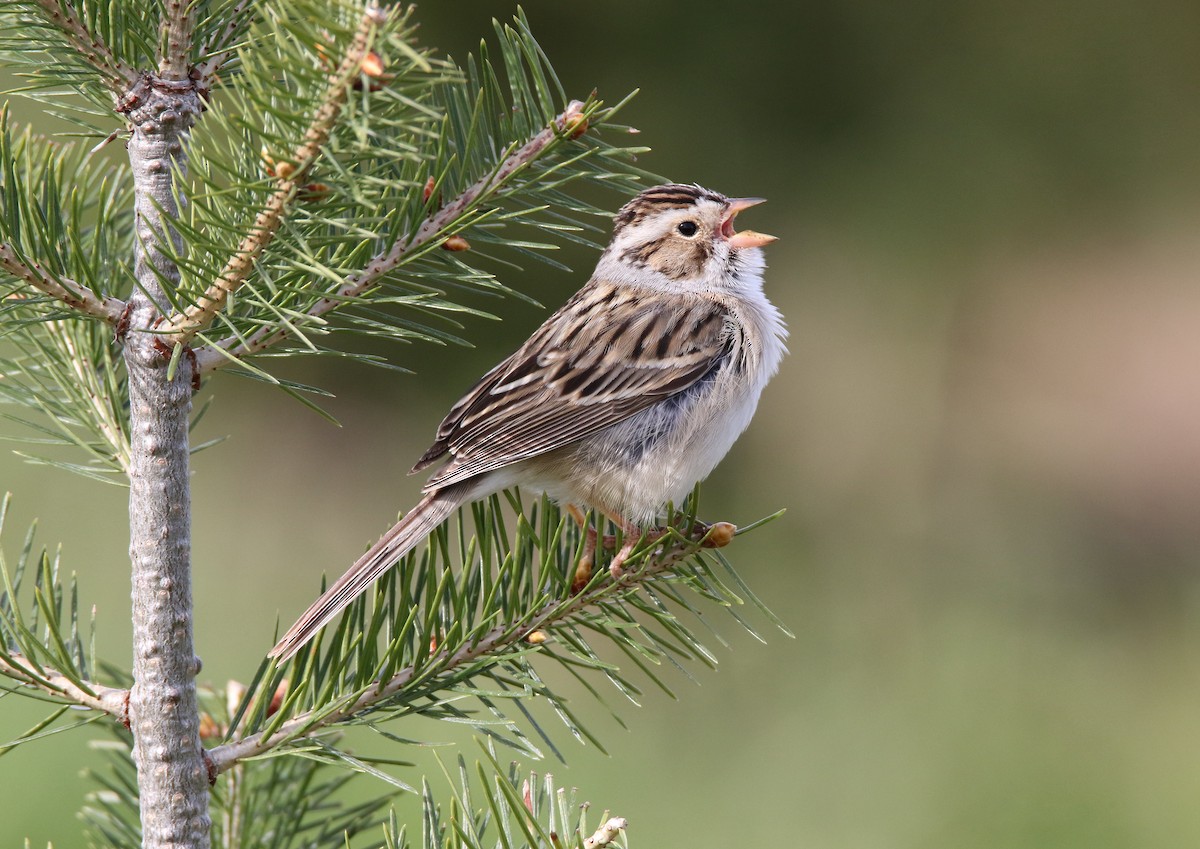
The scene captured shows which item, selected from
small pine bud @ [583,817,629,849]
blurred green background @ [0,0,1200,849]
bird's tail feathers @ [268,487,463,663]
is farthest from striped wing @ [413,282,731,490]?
blurred green background @ [0,0,1200,849]

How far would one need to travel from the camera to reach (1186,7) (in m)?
5.11

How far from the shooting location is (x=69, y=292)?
3.60 feet

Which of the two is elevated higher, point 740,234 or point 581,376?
point 740,234

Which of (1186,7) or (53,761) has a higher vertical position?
(1186,7)

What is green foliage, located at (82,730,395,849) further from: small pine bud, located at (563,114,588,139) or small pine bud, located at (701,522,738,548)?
small pine bud, located at (563,114,588,139)

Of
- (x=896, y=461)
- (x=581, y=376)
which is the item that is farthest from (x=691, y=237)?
(x=896, y=461)

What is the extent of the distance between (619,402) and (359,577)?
739 mm

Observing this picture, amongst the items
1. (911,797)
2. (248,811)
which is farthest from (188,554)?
(911,797)

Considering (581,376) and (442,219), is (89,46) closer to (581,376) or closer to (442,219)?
(442,219)

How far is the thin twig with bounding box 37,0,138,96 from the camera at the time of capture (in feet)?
3.51

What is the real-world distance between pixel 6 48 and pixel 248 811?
86 cm

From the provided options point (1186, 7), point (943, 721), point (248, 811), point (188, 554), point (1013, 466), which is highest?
point (1186, 7)

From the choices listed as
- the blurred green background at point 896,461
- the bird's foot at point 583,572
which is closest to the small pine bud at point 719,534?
the bird's foot at point 583,572

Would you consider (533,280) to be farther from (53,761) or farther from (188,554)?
(188,554)
